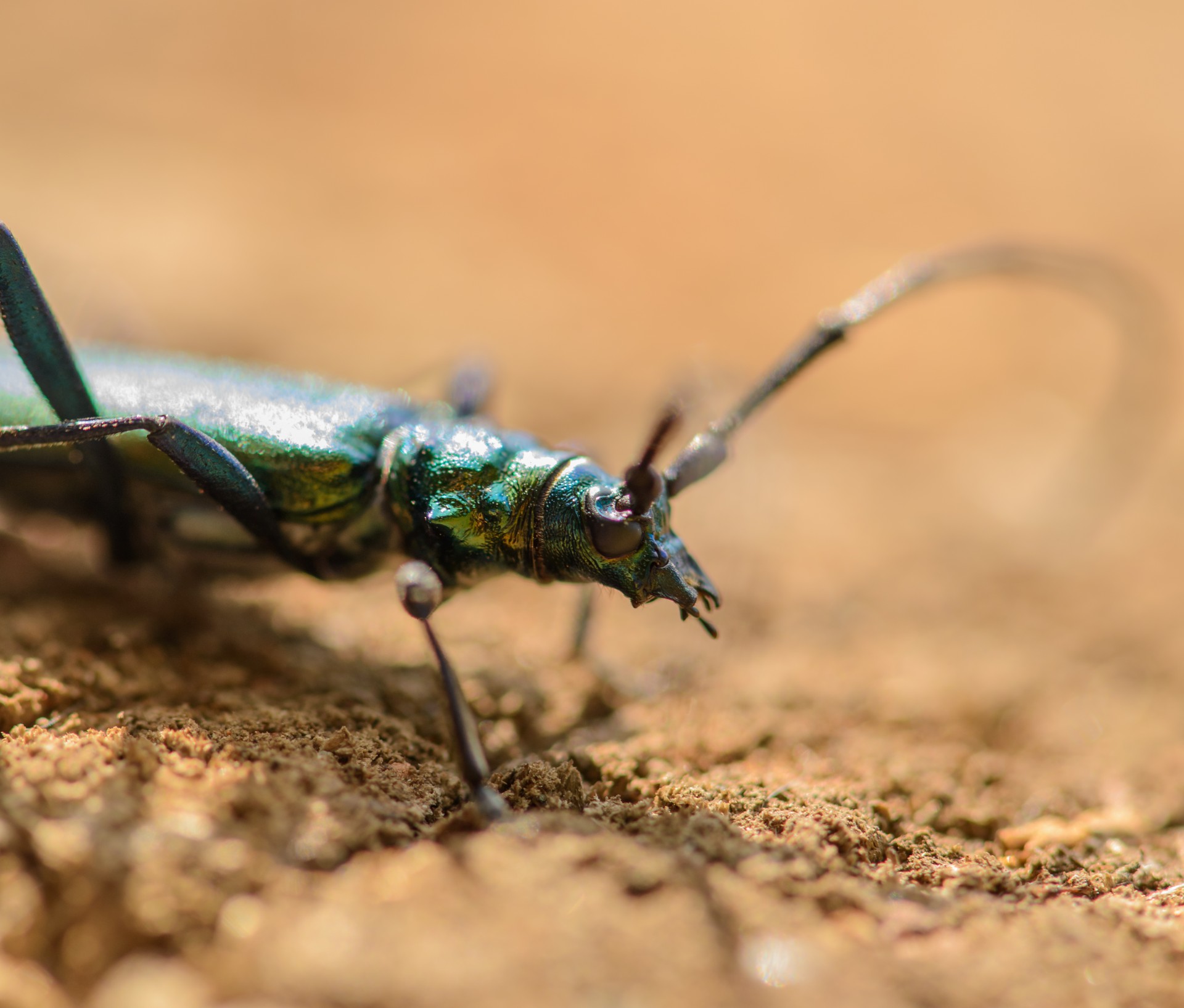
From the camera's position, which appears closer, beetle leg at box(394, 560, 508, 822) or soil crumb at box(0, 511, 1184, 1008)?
soil crumb at box(0, 511, 1184, 1008)

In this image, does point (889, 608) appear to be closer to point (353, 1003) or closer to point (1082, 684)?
point (1082, 684)

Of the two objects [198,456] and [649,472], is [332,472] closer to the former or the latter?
[198,456]

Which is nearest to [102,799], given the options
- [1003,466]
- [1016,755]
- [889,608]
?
[1016,755]

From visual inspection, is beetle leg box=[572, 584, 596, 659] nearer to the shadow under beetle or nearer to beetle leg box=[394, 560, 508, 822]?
the shadow under beetle

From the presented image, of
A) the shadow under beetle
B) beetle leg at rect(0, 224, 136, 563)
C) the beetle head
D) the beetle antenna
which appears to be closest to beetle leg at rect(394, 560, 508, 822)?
the shadow under beetle

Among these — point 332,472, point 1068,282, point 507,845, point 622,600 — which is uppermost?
point 1068,282

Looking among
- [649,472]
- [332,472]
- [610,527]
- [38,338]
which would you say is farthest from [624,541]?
[38,338]
